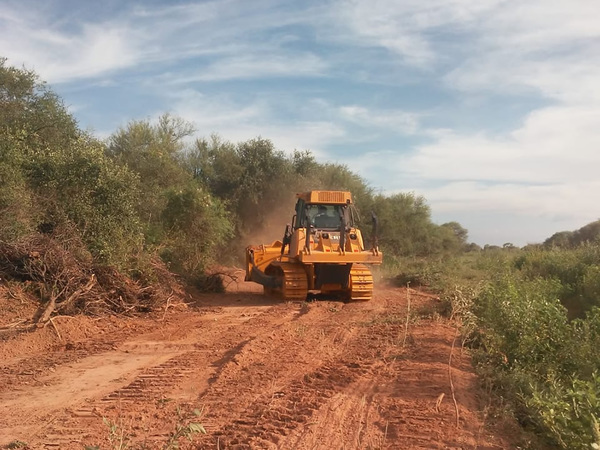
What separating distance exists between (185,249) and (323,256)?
6046 mm

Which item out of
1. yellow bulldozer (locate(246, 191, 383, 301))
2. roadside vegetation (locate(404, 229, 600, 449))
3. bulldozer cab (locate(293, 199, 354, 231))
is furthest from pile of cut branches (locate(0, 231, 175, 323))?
roadside vegetation (locate(404, 229, 600, 449))

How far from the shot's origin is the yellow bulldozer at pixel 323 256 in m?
13.4

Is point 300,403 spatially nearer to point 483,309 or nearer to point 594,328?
point 594,328

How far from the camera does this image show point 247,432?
187 inches

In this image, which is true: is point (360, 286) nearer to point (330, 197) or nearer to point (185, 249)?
point (330, 197)

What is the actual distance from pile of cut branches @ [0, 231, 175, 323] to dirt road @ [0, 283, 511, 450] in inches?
21.1

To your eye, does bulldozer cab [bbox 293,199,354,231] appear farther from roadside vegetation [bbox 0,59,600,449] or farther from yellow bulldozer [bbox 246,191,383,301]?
roadside vegetation [bbox 0,59,600,449]

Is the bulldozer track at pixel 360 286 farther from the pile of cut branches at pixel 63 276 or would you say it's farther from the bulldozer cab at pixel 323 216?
the pile of cut branches at pixel 63 276

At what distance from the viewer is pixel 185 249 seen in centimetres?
1767

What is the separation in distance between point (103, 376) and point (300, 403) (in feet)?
8.98

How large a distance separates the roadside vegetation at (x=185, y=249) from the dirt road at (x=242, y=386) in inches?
22.6

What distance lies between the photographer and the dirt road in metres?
4.70

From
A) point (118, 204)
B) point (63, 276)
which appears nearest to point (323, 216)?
point (118, 204)

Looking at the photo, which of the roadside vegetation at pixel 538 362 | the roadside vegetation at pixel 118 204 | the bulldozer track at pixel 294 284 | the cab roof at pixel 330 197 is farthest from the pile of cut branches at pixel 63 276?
the roadside vegetation at pixel 538 362
